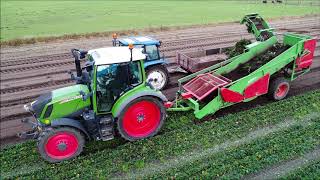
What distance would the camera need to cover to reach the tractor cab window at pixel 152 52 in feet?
29.9

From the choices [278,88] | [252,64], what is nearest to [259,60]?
[252,64]

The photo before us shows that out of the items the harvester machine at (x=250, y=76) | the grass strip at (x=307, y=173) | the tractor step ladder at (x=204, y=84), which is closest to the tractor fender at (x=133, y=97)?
the harvester machine at (x=250, y=76)

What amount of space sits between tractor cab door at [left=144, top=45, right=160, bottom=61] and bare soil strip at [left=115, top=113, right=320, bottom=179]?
358 cm

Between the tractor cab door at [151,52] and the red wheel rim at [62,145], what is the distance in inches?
147

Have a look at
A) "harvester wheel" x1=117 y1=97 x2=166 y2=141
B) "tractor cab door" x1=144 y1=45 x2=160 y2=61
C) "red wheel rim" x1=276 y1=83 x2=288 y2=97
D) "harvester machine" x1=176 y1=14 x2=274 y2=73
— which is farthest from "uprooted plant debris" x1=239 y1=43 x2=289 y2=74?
"harvester wheel" x1=117 y1=97 x2=166 y2=141

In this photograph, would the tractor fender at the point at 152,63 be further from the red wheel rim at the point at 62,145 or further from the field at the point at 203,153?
the red wheel rim at the point at 62,145

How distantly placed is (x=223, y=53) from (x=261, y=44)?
2728mm

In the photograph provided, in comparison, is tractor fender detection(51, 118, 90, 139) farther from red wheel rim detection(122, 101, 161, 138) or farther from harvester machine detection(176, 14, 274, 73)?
harvester machine detection(176, 14, 274, 73)

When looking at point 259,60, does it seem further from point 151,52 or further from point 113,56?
Result: point 113,56

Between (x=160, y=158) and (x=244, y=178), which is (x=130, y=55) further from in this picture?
(x=244, y=178)

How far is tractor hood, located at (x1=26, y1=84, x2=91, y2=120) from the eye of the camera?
20.7 ft

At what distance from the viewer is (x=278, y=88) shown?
8.60 meters

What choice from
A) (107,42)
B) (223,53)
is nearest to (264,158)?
(223,53)

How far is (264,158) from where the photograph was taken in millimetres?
6160
